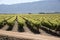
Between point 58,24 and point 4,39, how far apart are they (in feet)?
51.4

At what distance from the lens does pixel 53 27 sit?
34.1 metres

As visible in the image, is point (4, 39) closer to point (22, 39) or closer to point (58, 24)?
point (22, 39)

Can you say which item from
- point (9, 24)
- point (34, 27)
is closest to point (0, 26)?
point (9, 24)

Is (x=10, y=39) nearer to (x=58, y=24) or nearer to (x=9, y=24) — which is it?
(x=58, y=24)

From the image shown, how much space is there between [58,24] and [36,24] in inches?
187

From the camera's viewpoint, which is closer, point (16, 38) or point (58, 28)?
point (16, 38)

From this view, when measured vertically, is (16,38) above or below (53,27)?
above

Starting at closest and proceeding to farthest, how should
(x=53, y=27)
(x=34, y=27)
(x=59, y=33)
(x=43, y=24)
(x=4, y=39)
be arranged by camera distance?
(x=4, y=39) → (x=59, y=33) → (x=53, y=27) → (x=34, y=27) → (x=43, y=24)

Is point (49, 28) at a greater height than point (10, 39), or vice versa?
point (10, 39)

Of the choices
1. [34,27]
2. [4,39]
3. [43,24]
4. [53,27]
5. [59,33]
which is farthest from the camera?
[43,24]

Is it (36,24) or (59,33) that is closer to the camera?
(59,33)

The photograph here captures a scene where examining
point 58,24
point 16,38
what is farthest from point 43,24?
point 16,38

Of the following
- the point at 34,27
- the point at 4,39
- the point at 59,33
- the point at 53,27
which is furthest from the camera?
the point at 34,27

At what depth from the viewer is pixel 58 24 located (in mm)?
33250
